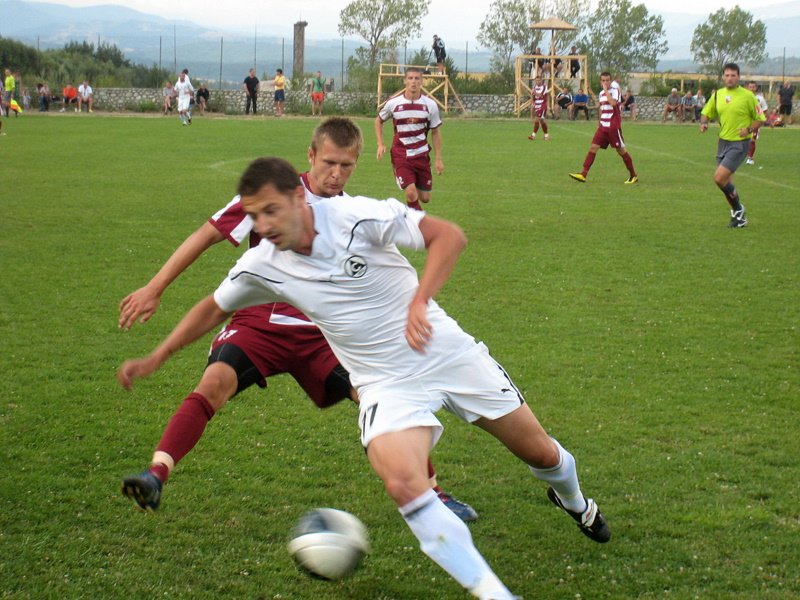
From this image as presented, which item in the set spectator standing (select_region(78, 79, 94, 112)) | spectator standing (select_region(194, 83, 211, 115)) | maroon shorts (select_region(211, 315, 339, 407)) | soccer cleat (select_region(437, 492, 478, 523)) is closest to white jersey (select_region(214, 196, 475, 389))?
maroon shorts (select_region(211, 315, 339, 407))

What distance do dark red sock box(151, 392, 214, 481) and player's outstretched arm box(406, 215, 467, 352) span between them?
3.92 feet

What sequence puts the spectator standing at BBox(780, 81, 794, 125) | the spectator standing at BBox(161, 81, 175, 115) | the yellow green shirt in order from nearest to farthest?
the yellow green shirt < the spectator standing at BBox(161, 81, 175, 115) < the spectator standing at BBox(780, 81, 794, 125)

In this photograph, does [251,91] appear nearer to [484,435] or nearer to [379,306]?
[484,435]

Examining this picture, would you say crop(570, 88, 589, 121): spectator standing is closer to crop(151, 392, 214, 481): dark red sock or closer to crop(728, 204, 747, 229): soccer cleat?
crop(728, 204, 747, 229): soccer cleat

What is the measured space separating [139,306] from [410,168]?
910 cm

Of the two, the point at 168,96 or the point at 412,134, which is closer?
the point at 412,134

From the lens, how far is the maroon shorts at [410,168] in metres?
12.9

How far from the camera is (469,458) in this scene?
208 inches

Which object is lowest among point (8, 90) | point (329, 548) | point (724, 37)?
point (329, 548)

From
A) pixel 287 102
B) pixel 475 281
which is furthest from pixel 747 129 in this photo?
pixel 287 102

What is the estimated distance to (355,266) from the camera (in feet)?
11.9

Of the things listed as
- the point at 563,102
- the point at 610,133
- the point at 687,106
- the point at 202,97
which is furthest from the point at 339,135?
the point at 687,106

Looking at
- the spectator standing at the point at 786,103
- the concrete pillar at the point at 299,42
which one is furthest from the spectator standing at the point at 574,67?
the concrete pillar at the point at 299,42

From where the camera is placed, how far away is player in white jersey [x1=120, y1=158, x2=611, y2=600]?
350 centimetres
